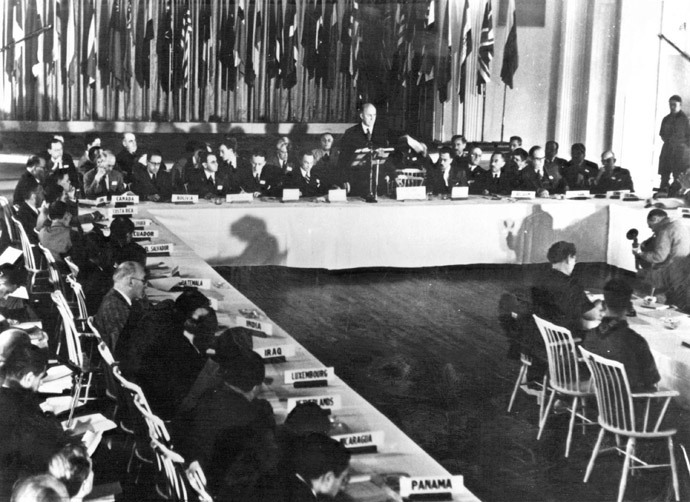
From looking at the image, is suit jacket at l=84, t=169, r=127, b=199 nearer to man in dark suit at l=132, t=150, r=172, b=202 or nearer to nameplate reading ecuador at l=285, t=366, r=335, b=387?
man in dark suit at l=132, t=150, r=172, b=202

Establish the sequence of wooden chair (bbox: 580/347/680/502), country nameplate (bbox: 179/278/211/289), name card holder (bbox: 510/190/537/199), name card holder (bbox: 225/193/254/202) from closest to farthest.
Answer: wooden chair (bbox: 580/347/680/502) < country nameplate (bbox: 179/278/211/289) < name card holder (bbox: 225/193/254/202) < name card holder (bbox: 510/190/537/199)

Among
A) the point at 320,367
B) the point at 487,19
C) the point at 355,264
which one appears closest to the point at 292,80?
the point at 487,19

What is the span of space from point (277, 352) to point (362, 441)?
106 centimetres

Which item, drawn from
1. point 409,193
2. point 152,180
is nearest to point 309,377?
point 409,193

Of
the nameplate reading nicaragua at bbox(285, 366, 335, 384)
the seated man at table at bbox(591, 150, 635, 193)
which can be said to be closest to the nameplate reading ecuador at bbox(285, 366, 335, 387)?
the nameplate reading nicaragua at bbox(285, 366, 335, 384)

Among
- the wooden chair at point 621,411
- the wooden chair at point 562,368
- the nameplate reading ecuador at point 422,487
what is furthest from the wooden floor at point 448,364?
the nameplate reading ecuador at point 422,487

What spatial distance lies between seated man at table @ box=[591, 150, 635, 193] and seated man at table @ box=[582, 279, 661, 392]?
17.6 feet

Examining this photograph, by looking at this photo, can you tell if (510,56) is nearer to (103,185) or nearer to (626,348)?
(103,185)

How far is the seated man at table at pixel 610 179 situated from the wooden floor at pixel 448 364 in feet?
3.52

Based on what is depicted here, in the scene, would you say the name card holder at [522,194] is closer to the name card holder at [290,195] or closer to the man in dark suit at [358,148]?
the man in dark suit at [358,148]

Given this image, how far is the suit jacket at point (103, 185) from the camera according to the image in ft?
27.0

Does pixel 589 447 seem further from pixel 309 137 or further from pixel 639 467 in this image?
pixel 309 137

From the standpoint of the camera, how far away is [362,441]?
10.3ft

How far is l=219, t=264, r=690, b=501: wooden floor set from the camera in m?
4.42
